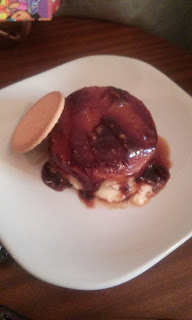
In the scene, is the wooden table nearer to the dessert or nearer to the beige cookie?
the dessert

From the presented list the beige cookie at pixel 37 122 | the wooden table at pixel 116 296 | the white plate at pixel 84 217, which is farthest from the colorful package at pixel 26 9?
the wooden table at pixel 116 296

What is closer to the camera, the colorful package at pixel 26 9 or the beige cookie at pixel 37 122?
the beige cookie at pixel 37 122

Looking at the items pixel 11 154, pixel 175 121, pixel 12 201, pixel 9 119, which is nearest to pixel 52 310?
pixel 12 201

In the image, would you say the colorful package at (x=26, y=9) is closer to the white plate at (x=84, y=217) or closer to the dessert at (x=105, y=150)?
the white plate at (x=84, y=217)

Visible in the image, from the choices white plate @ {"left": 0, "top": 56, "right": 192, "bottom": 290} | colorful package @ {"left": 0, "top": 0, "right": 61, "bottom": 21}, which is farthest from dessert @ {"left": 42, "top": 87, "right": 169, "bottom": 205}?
colorful package @ {"left": 0, "top": 0, "right": 61, "bottom": 21}

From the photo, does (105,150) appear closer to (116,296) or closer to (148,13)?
(116,296)
